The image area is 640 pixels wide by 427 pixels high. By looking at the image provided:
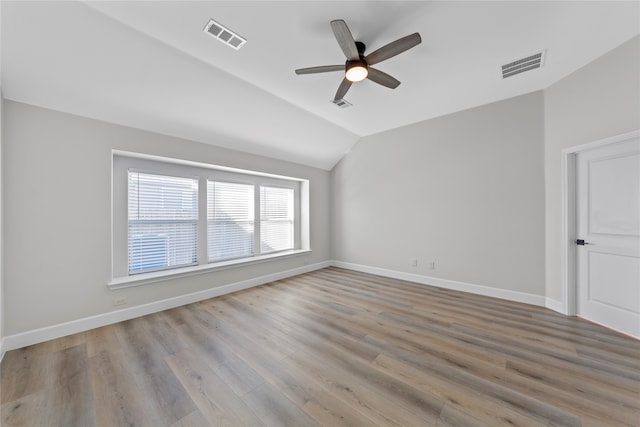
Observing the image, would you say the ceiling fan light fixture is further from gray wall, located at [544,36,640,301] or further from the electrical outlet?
the electrical outlet

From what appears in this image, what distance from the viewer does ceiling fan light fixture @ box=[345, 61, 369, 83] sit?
226cm

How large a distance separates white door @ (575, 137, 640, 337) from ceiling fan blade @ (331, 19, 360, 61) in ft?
10.3

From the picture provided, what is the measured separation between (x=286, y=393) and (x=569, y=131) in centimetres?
441

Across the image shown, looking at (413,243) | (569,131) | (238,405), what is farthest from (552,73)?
(238,405)

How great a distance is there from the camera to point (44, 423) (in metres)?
1.49

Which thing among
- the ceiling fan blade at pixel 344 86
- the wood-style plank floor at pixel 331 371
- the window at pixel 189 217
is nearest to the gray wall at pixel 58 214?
the window at pixel 189 217

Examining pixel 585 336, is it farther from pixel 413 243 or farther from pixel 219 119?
pixel 219 119

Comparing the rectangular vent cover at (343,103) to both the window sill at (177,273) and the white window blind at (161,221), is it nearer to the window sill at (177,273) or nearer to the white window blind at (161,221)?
the white window blind at (161,221)

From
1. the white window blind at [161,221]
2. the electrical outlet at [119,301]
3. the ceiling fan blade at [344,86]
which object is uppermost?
the ceiling fan blade at [344,86]

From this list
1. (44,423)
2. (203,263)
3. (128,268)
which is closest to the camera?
(44,423)

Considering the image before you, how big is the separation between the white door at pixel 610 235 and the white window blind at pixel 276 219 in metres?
4.82

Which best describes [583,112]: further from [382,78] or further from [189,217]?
[189,217]

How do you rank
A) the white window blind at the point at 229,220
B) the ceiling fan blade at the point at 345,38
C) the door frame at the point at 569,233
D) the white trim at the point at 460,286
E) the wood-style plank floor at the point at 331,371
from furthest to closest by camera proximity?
1. the white window blind at the point at 229,220
2. the white trim at the point at 460,286
3. the door frame at the point at 569,233
4. the ceiling fan blade at the point at 345,38
5. the wood-style plank floor at the point at 331,371

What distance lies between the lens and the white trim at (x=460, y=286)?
3404 millimetres
